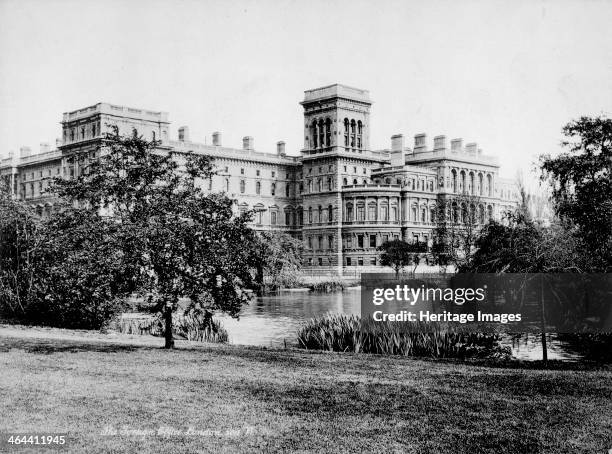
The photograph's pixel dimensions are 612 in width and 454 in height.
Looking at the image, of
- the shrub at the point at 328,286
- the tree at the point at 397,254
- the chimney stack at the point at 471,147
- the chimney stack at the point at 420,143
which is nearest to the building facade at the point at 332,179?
the chimney stack at the point at 420,143

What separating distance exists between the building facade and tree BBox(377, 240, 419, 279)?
23.4 feet

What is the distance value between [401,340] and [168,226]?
24.4ft

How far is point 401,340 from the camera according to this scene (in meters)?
20.8

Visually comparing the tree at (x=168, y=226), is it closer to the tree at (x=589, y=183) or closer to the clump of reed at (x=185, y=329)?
the clump of reed at (x=185, y=329)

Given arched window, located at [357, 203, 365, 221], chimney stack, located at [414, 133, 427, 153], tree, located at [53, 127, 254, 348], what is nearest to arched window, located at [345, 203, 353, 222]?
arched window, located at [357, 203, 365, 221]

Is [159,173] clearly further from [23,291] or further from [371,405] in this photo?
[23,291]

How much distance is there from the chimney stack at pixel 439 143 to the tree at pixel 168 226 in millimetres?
84002

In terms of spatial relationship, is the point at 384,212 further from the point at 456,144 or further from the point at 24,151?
the point at 24,151

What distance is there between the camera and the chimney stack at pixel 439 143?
328 feet

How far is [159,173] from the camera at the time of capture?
18625 mm

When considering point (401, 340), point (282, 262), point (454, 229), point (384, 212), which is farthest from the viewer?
point (384, 212)

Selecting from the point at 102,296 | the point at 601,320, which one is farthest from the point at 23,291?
the point at 601,320

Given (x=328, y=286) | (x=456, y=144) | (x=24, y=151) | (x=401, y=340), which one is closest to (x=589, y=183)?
(x=401, y=340)

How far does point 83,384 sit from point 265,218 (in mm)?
85732
